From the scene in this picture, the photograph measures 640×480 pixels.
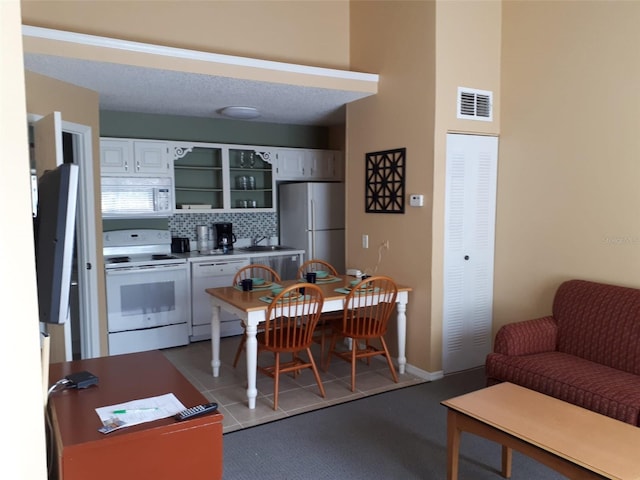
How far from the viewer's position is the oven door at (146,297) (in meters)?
4.55

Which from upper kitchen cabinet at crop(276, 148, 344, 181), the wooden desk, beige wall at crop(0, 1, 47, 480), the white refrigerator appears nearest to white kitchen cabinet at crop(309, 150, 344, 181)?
upper kitchen cabinet at crop(276, 148, 344, 181)

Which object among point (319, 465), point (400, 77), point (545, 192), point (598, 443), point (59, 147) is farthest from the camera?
point (400, 77)

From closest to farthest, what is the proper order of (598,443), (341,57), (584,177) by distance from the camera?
(598,443) < (584,177) < (341,57)

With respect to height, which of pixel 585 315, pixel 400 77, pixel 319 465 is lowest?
pixel 319 465

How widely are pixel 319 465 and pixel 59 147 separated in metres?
2.54

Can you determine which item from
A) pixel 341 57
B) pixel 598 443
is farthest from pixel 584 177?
→ pixel 341 57

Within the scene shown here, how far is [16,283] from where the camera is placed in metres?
1.05

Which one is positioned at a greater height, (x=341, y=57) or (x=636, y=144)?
(x=341, y=57)

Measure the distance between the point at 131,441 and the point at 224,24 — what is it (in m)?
3.50

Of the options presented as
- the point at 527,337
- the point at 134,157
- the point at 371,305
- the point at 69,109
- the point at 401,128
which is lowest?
the point at 527,337

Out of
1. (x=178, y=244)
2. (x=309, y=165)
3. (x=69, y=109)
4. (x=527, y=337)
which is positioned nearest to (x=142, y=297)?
(x=178, y=244)

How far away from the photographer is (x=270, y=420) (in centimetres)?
324

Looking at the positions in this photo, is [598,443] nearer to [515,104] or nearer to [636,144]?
[636,144]

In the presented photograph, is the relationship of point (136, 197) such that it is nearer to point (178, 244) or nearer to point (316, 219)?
point (178, 244)
